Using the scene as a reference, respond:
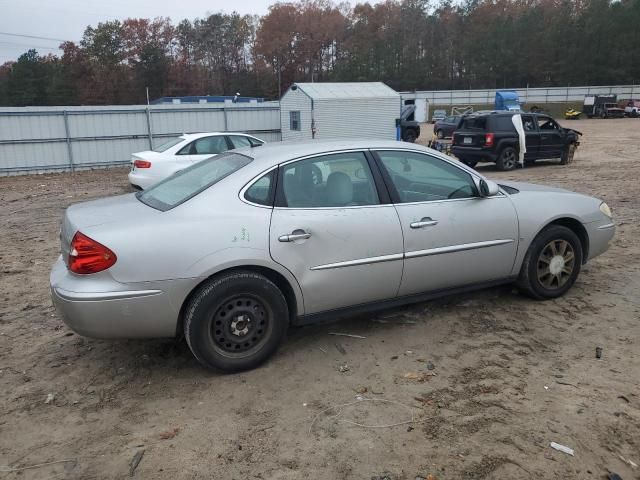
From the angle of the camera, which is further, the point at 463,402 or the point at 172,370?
the point at 172,370

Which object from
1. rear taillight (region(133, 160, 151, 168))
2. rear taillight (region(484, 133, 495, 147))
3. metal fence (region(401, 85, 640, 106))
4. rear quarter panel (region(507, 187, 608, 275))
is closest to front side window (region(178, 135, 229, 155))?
rear taillight (region(133, 160, 151, 168))

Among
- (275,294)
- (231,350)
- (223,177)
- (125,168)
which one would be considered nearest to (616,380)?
(275,294)

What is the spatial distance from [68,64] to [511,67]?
64140 mm

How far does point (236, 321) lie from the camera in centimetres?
360

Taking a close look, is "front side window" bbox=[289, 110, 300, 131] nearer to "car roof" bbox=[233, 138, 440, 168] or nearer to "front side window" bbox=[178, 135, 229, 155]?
"front side window" bbox=[178, 135, 229, 155]

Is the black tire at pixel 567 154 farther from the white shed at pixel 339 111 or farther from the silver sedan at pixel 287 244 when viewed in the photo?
the silver sedan at pixel 287 244

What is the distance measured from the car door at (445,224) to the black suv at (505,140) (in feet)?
37.1

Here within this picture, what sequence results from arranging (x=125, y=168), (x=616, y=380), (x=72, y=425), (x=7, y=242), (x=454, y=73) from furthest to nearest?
(x=454, y=73)
(x=125, y=168)
(x=7, y=242)
(x=616, y=380)
(x=72, y=425)

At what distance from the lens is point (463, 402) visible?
3287mm

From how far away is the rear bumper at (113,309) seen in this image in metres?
3.32

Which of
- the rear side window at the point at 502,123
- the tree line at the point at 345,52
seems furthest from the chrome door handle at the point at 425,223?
the tree line at the point at 345,52

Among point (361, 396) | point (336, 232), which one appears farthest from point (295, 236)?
point (361, 396)

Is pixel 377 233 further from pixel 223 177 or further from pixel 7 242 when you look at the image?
pixel 7 242

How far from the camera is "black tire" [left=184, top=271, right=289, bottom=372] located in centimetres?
347
